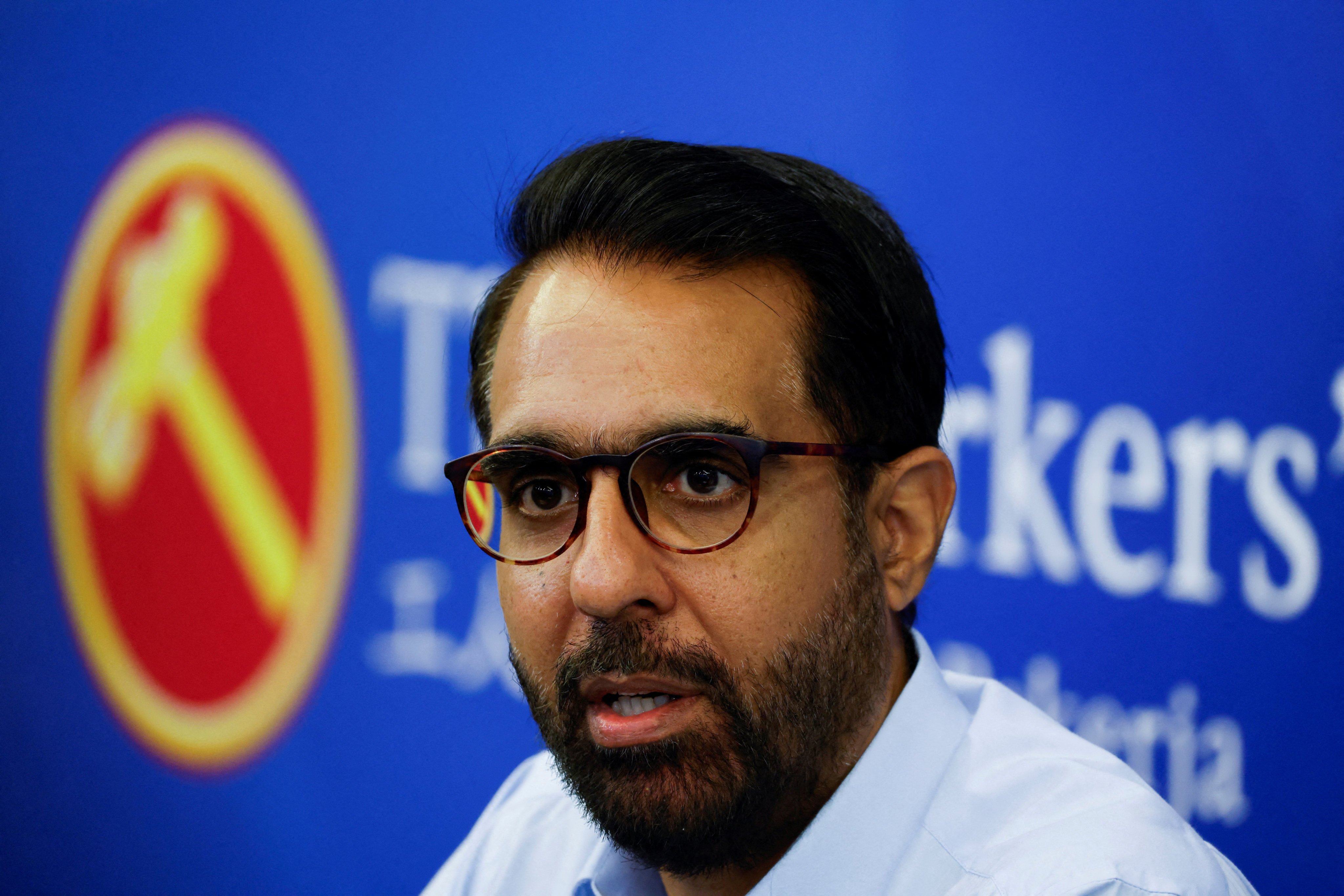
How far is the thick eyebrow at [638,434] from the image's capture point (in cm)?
119

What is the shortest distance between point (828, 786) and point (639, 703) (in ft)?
0.94

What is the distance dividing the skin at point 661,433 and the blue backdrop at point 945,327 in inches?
25.1

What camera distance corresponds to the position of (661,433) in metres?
1.19

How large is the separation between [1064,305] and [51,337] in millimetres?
2481

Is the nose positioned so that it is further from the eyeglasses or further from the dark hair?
the dark hair

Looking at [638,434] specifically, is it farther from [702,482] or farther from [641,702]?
[641,702]

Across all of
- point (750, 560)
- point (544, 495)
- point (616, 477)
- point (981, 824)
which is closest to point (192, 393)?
point (544, 495)

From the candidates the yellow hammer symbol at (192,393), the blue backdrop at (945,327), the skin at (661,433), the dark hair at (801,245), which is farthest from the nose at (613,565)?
the yellow hammer symbol at (192,393)

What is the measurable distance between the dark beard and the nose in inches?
1.1

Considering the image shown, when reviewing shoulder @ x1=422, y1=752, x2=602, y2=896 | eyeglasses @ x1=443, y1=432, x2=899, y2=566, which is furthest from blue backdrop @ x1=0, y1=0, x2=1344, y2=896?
eyeglasses @ x1=443, y1=432, x2=899, y2=566

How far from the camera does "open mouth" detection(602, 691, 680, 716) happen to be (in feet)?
3.88

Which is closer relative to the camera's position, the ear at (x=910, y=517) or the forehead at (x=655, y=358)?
the forehead at (x=655, y=358)

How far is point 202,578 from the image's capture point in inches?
102

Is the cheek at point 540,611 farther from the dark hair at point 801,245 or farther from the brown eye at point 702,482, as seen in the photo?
the dark hair at point 801,245
